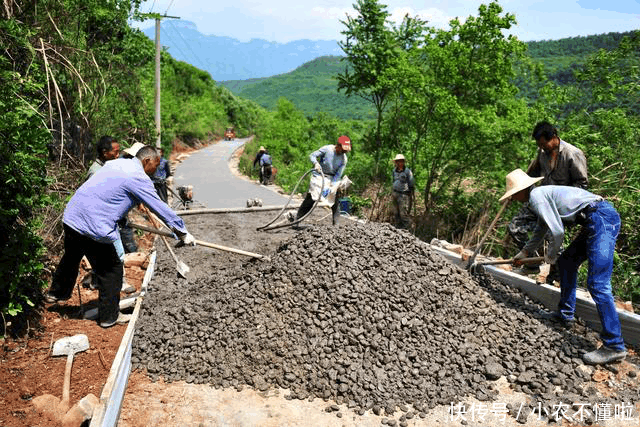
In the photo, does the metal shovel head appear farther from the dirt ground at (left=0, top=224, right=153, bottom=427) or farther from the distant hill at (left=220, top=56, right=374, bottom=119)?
the distant hill at (left=220, top=56, right=374, bottom=119)

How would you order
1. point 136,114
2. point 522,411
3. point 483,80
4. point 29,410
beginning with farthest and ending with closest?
point 136,114 < point 483,80 < point 522,411 < point 29,410

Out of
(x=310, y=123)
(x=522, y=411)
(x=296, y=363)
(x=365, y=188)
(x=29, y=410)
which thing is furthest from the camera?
(x=310, y=123)

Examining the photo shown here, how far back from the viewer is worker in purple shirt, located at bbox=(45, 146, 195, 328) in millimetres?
3361

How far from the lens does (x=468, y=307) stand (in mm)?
3834

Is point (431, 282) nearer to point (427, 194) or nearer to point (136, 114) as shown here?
point (427, 194)

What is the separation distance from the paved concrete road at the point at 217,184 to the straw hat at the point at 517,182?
7773mm

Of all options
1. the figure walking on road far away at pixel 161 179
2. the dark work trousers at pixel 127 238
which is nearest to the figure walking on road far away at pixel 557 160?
the dark work trousers at pixel 127 238

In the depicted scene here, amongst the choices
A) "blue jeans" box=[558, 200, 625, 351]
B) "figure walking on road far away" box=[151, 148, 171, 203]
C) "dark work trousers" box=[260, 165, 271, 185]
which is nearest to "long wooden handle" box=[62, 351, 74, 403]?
"blue jeans" box=[558, 200, 625, 351]

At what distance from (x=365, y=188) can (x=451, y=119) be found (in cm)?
395

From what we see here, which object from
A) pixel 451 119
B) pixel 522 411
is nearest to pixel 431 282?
pixel 522 411

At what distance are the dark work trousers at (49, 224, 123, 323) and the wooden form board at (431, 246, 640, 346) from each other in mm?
3514

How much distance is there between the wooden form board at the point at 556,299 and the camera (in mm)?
3691

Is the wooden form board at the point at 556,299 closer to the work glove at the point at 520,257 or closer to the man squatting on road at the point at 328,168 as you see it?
the work glove at the point at 520,257

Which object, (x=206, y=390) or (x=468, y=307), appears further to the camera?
(x=468, y=307)
